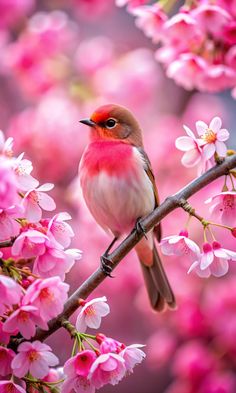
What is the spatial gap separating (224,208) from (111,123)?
0.82 meters

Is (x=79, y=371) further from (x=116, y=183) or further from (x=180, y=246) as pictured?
(x=116, y=183)

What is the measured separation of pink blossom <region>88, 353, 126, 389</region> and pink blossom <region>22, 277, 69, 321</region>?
143 millimetres

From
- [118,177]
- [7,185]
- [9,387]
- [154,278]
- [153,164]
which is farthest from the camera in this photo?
[153,164]

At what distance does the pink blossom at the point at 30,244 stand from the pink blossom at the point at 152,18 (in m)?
1.05

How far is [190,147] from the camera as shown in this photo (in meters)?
1.65

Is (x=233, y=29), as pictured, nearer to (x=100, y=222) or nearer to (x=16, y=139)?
(x=100, y=222)

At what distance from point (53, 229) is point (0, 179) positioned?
0.24 metres

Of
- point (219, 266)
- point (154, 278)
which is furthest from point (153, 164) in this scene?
point (219, 266)

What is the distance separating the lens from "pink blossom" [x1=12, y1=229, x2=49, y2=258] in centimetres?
140

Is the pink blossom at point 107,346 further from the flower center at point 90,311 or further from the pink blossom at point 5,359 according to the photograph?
the pink blossom at point 5,359

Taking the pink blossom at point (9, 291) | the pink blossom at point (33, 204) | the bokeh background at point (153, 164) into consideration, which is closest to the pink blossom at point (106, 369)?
the pink blossom at point (9, 291)

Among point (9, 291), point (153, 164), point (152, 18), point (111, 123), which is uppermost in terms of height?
point (152, 18)

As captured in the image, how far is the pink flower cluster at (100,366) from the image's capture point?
1.42 metres

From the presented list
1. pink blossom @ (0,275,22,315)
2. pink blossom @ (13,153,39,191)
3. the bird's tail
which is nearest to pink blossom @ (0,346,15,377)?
pink blossom @ (0,275,22,315)
